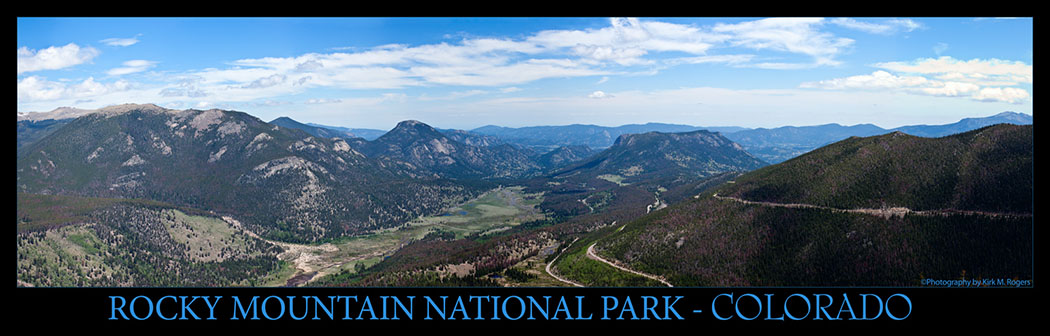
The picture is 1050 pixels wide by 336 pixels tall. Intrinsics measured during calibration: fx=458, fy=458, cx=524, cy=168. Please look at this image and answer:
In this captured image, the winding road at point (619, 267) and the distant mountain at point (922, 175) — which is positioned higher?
the distant mountain at point (922, 175)

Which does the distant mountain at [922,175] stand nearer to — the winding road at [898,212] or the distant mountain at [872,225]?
the distant mountain at [872,225]

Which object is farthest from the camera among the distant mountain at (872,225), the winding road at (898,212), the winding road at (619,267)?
the winding road at (619,267)

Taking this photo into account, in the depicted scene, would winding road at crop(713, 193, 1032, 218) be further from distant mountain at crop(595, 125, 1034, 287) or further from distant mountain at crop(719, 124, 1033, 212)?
distant mountain at crop(719, 124, 1033, 212)

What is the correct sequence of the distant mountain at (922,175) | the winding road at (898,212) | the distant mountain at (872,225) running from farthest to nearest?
1. the distant mountain at (922,175)
2. the winding road at (898,212)
3. the distant mountain at (872,225)

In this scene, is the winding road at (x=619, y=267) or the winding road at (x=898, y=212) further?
the winding road at (x=619, y=267)

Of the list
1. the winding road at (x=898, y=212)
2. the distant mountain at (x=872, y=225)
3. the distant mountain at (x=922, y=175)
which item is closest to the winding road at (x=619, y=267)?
the distant mountain at (x=872, y=225)

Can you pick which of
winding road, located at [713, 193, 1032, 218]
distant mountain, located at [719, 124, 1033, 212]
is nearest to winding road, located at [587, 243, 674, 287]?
winding road, located at [713, 193, 1032, 218]

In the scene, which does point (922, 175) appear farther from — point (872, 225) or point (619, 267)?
point (619, 267)

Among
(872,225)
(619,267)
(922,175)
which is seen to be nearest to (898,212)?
(872,225)
